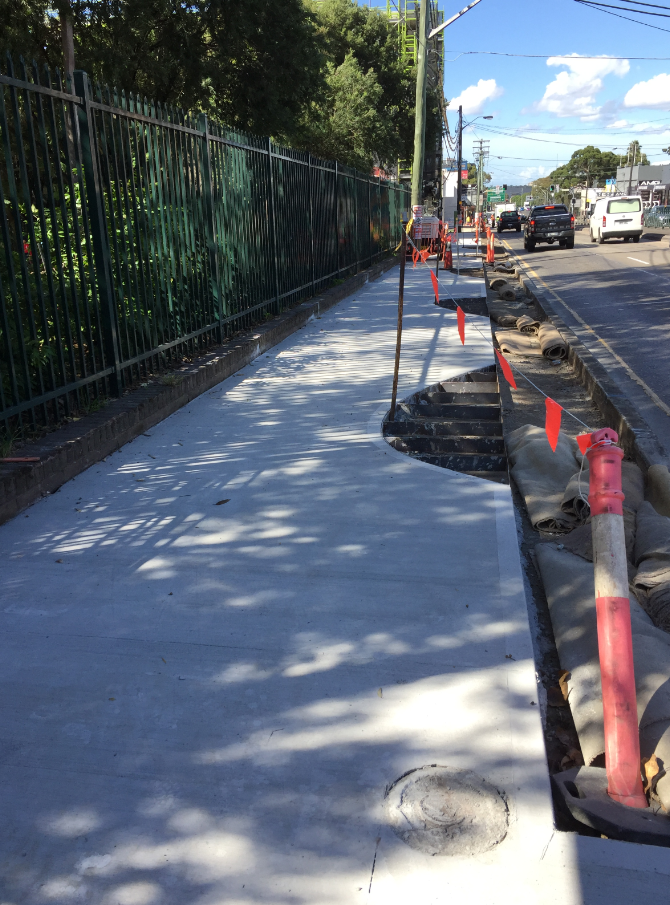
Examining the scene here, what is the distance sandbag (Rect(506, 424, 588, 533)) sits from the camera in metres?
4.54

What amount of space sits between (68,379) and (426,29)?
19.9 metres

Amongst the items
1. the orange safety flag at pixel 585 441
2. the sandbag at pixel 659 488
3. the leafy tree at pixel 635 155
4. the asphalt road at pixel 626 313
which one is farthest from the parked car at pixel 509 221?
the leafy tree at pixel 635 155

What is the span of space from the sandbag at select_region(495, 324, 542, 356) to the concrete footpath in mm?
6405

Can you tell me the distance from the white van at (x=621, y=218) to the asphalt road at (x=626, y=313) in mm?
7358

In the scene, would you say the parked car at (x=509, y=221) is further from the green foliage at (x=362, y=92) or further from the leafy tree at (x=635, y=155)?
the leafy tree at (x=635, y=155)

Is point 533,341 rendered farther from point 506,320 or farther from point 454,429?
point 454,429

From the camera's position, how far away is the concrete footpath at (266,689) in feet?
6.78

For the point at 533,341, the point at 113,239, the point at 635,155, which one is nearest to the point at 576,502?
the point at 113,239

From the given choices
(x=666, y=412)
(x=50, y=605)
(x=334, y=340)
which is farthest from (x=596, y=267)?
(x=50, y=605)

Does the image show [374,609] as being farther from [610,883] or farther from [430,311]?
[430,311]

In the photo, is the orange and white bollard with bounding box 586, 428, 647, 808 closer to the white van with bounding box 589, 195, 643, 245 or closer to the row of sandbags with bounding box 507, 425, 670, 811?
the row of sandbags with bounding box 507, 425, 670, 811

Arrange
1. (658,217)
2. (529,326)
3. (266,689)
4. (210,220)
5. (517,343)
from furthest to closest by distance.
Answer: (658,217) → (529,326) → (517,343) → (210,220) → (266,689)

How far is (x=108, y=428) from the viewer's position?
543cm

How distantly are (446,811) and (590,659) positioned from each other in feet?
3.38
